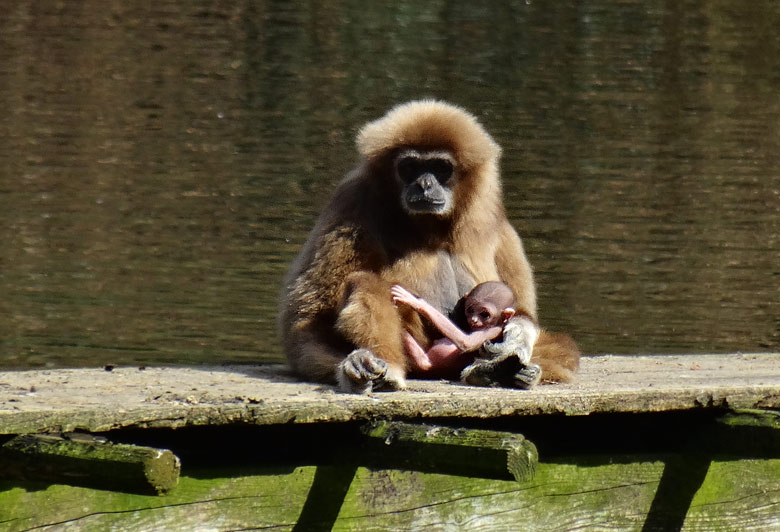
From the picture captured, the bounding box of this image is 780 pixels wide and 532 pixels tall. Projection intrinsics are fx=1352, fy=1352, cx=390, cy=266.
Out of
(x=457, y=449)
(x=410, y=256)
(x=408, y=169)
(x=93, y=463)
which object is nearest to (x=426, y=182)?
(x=408, y=169)

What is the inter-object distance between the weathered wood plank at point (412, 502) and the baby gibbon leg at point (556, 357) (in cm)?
49

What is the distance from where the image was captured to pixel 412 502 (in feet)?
18.7

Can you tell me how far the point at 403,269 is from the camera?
675cm

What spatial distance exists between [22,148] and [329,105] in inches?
189

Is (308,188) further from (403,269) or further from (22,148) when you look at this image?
(403,269)

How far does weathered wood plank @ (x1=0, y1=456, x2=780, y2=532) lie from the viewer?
5180 millimetres

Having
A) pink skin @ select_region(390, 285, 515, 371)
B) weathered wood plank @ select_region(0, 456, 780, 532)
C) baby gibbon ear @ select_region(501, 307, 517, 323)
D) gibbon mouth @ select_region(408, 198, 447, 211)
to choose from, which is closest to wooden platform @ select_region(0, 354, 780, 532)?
weathered wood plank @ select_region(0, 456, 780, 532)

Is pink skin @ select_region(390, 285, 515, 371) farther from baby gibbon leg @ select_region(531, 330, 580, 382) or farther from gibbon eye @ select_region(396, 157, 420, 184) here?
gibbon eye @ select_region(396, 157, 420, 184)

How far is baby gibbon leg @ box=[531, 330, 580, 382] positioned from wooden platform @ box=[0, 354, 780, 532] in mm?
133

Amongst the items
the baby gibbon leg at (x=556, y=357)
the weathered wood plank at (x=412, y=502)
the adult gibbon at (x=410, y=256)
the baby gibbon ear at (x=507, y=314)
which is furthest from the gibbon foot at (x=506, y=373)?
the baby gibbon ear at (x=507, y=314)

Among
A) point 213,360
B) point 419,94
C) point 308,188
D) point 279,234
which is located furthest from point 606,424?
point 419,94

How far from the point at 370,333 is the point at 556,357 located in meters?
1.01

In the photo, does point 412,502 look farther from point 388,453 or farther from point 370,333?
point 370,333

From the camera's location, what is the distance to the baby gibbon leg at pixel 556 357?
6.42m
